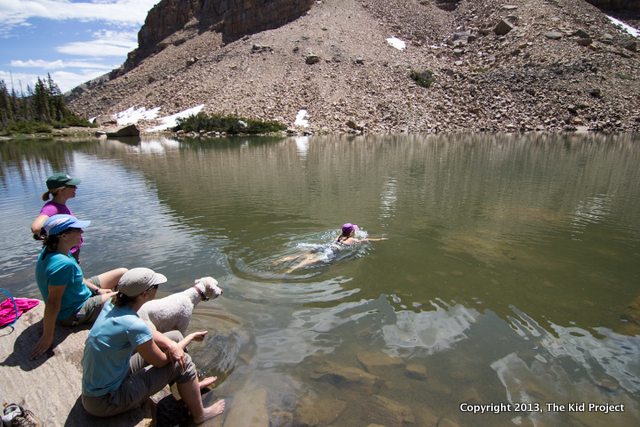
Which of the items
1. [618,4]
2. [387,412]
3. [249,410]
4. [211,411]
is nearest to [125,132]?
[211,411]

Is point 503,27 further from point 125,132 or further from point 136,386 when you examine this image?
point 136,386

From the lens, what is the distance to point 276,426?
380cm

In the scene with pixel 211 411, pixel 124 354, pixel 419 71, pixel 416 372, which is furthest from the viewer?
pixel 419 71

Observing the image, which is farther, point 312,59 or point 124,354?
point 312,59

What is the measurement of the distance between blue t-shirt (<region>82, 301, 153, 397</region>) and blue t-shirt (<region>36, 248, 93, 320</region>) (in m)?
1.14

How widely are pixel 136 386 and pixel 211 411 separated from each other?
977 mm

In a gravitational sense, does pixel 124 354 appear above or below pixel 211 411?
above

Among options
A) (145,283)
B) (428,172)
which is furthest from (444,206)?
(145,283)

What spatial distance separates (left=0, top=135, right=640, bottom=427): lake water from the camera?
170 inches

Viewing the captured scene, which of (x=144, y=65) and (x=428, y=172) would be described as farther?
(x=144, y=65)

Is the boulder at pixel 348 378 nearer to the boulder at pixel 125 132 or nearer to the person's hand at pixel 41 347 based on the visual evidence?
the person's hand at pixel 41 347

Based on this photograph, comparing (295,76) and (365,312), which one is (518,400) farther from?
(295,76)

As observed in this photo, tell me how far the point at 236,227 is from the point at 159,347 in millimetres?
7859

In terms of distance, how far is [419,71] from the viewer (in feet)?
246
